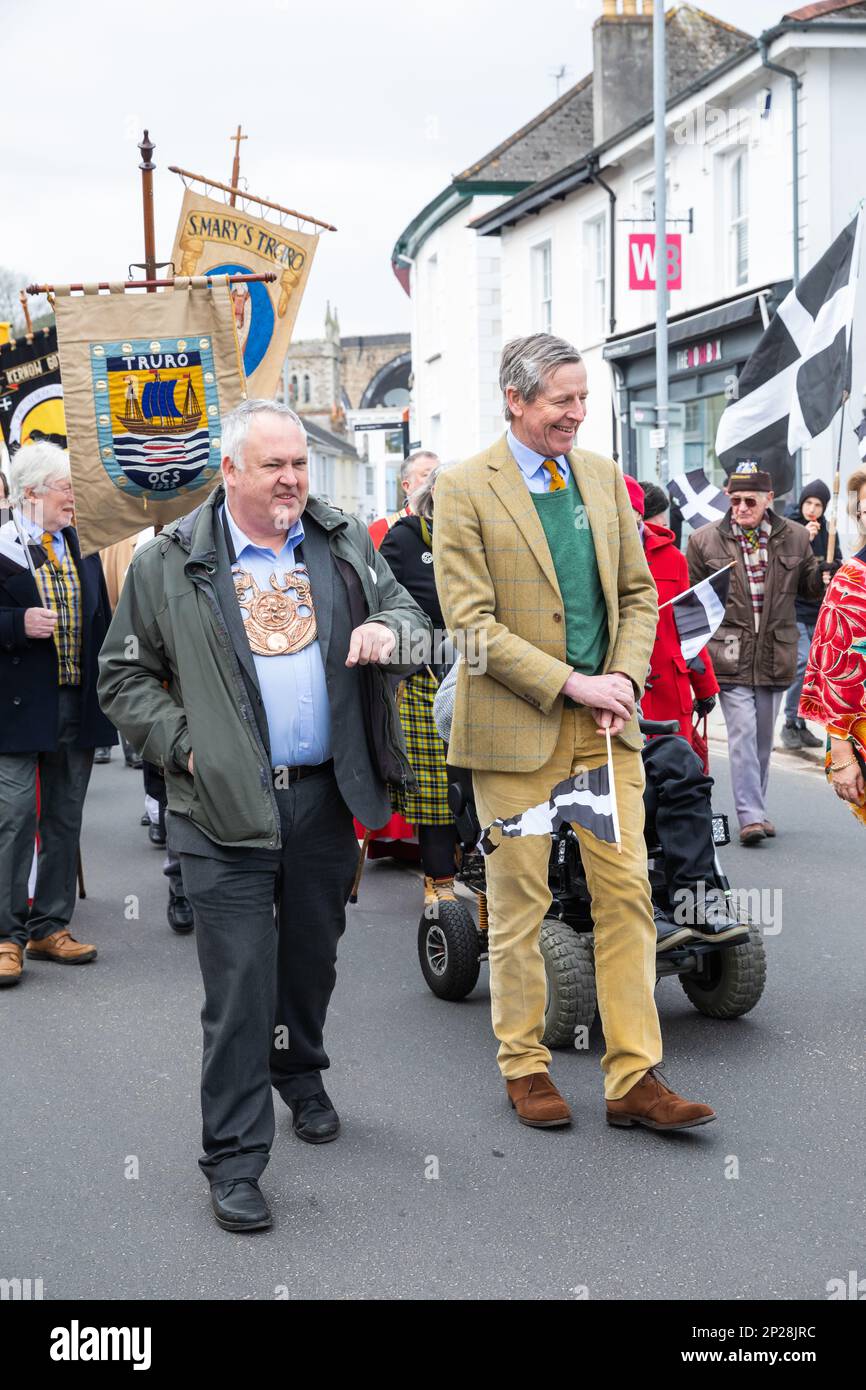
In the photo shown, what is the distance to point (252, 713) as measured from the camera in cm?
414

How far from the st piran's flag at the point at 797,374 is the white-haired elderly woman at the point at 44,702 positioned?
5331 mm

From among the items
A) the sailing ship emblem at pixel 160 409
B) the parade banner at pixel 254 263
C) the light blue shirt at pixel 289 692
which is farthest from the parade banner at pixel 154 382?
the light blue shirt at pixel 289 692

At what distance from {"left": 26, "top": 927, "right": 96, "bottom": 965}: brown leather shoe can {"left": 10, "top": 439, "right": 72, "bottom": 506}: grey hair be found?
6.34 feet

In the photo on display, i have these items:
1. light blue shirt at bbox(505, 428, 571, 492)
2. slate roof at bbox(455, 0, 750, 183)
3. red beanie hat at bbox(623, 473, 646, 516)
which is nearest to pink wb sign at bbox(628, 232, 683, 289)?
slate roof at bbox(455, 0, 750, 183)

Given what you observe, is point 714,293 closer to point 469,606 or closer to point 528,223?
point 528,223

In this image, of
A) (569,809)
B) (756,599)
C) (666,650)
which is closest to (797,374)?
(756,599)

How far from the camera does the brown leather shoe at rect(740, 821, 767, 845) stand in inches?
350

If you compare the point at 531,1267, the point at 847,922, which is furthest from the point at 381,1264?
the point at 847,922

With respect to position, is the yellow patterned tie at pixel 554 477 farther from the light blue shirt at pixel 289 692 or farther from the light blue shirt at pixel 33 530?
the light blue shirt at pixel 33 530

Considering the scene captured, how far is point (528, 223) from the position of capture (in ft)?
97.1

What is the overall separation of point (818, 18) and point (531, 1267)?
18641mm

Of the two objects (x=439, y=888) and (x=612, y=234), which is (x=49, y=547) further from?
(x=612, y=234)

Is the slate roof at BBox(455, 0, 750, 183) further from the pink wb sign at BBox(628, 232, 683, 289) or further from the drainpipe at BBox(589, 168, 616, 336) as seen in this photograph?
the pink wb sign at BBox(628, 232, 683, 289)

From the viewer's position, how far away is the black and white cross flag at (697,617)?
7.61m
